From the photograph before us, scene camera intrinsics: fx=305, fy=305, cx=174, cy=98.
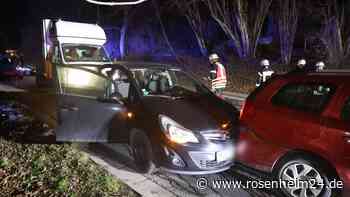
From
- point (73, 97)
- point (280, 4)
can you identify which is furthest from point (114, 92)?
point (280, 4)

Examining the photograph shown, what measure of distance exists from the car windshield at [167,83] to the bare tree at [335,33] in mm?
10373

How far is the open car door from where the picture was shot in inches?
193

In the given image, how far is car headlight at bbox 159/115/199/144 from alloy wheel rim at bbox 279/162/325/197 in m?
1.22

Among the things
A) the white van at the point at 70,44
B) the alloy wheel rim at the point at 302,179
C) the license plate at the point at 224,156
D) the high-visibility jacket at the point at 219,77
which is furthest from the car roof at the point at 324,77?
the white van at the point at 70,44

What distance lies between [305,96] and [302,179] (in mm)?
1026

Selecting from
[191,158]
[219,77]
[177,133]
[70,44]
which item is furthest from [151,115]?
[70,44]

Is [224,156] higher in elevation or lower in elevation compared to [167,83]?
lower

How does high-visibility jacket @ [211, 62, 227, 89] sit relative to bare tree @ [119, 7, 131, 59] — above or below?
below

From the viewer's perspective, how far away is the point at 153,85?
17.4 ft

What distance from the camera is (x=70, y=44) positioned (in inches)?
418

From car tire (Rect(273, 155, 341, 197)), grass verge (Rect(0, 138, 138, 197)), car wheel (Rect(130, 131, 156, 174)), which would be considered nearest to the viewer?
car tire (Rect(273, 155, 341, 197))

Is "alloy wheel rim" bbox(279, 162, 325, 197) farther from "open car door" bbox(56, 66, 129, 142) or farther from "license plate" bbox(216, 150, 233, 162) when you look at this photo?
"open car door" bbox(56, 66, 129, 142)

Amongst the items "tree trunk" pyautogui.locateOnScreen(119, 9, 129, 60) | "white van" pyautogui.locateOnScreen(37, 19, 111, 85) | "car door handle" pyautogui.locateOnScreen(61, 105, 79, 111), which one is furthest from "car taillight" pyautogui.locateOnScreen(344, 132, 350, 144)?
"tree trunk" pyautogui.locateOnScreen(119, 9, 129, 60)

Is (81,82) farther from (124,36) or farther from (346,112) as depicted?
(124,36)
